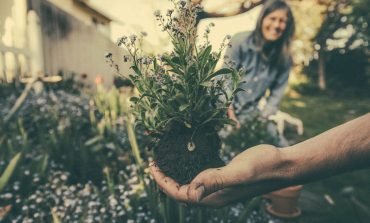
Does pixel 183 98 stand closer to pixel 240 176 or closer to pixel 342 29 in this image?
pixel 240 176

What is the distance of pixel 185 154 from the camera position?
4.68 feet

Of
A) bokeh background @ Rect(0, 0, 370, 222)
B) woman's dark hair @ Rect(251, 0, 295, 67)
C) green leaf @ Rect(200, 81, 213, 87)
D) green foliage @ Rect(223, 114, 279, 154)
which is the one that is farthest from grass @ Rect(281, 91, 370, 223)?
woman's dark hair @ Rect(251, 0, 295, 67)

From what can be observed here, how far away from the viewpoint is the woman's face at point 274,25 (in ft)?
11.3

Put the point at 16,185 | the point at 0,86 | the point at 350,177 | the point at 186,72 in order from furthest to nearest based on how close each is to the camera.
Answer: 1. the point at 0,86
2. the point at 350,177
3. the point at 16,185
4. the point at 186,72

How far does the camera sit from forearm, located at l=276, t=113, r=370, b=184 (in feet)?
3.81

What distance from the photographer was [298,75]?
14602 millimetres

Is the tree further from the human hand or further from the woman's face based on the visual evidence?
the human hand

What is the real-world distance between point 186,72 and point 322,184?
3.03 meters

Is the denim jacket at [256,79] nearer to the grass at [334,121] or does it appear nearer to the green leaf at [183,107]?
the grass at [334,121]

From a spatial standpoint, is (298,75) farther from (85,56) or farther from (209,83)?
(209,83)

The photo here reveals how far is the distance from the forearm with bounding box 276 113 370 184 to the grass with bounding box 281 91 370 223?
527 millimetres

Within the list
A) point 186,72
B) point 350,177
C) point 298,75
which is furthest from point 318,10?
point 186,72

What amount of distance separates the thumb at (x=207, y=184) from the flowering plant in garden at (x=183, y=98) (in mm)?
157

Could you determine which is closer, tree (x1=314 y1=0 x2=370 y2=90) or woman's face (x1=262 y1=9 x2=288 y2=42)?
woman's face (x1=262 y1=9 x2=288 y2=42)
